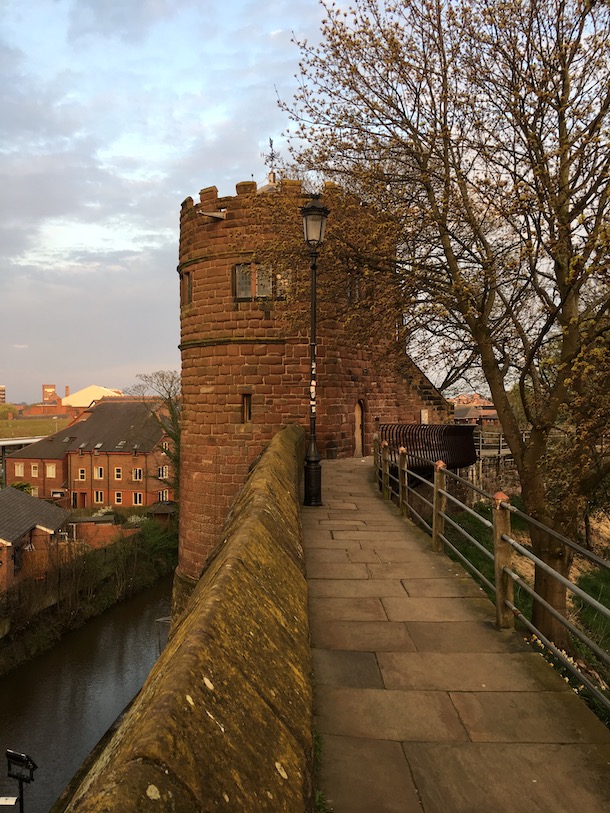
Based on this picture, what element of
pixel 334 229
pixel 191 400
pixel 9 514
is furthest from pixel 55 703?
pixel 334 229

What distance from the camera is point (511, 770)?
2.87 m

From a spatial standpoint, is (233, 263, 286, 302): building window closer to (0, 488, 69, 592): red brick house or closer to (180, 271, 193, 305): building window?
(180, 271, 193, 305): building window

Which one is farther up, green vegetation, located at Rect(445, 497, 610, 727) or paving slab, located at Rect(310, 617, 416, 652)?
paving slab, located at Rect(310, 617, 416, 652)

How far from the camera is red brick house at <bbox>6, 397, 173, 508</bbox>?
50.8 metres

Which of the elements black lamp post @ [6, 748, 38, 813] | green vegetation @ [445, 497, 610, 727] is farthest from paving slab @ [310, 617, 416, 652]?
black lamp post @ [6, 748, 38, 813]

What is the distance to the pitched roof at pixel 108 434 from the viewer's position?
170 ft

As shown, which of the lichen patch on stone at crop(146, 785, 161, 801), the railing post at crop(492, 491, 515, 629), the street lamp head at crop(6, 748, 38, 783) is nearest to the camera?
the lichen patch on stone at crop(146, 785, 161, 801)

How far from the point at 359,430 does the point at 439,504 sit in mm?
9695

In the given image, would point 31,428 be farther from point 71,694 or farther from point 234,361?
point 234,361

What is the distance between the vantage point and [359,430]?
16609 mm

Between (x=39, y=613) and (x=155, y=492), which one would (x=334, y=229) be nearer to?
(x=39, y=613)

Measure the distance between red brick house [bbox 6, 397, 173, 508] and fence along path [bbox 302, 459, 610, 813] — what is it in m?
45.0

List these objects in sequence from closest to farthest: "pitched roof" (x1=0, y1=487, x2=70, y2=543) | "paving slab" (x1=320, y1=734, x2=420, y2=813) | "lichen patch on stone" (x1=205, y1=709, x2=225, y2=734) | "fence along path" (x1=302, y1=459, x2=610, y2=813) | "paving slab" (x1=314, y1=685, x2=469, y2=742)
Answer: "lichen patch on stone" (x1=205, y1=709, x2=225, y2=734) → "paving slab" (x1=320, y1=734, x2=420, y2=813) → "fence along path" (x1=302, y1=459, x2=610, y2=813) → "paving slab" (x1=314, y1=685, x2=469, y2=742) → "pitched roof" (x1=0, y1=487, x2=70, y2=543)

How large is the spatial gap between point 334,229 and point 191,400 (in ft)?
19.2
